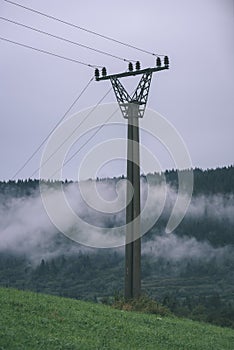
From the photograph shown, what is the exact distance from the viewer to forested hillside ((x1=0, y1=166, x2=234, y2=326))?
137m

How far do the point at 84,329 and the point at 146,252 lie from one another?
164 metres

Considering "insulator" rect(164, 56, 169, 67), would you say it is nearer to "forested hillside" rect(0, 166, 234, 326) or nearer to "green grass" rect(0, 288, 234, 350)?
"green grass" rect(0, 288, 234, 350)

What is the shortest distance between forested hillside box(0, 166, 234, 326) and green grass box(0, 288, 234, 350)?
9843 cm

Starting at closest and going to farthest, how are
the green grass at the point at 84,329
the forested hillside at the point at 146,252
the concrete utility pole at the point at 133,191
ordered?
the green grass at the point at 84,329
the concrete utility pole at the point at 133,191
the forested hillside at the point at 146,252

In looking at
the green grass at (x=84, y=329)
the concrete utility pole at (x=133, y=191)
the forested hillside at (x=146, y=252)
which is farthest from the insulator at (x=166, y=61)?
the forested hillside at (x=146, y=252)

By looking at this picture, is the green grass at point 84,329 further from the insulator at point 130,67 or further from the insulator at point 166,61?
the insulator at point 166,61

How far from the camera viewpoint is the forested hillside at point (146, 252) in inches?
5384

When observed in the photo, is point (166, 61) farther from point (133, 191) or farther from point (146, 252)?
point (146, 252)

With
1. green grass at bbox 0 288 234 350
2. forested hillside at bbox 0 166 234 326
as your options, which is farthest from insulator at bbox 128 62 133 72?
forested hillside at bbox 0 166 234 326

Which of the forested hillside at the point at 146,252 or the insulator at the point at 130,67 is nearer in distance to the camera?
the insulator at the point at 130,67

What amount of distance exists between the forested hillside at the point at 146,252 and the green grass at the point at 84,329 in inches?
3875

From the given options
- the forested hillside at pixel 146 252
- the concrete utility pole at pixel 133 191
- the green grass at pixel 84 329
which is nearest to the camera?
the green grass at pixel 84 329

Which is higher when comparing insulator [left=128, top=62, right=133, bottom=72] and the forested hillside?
insulator [left=128, top=62, right=133, bottom=72]

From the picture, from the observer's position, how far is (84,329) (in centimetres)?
1845
